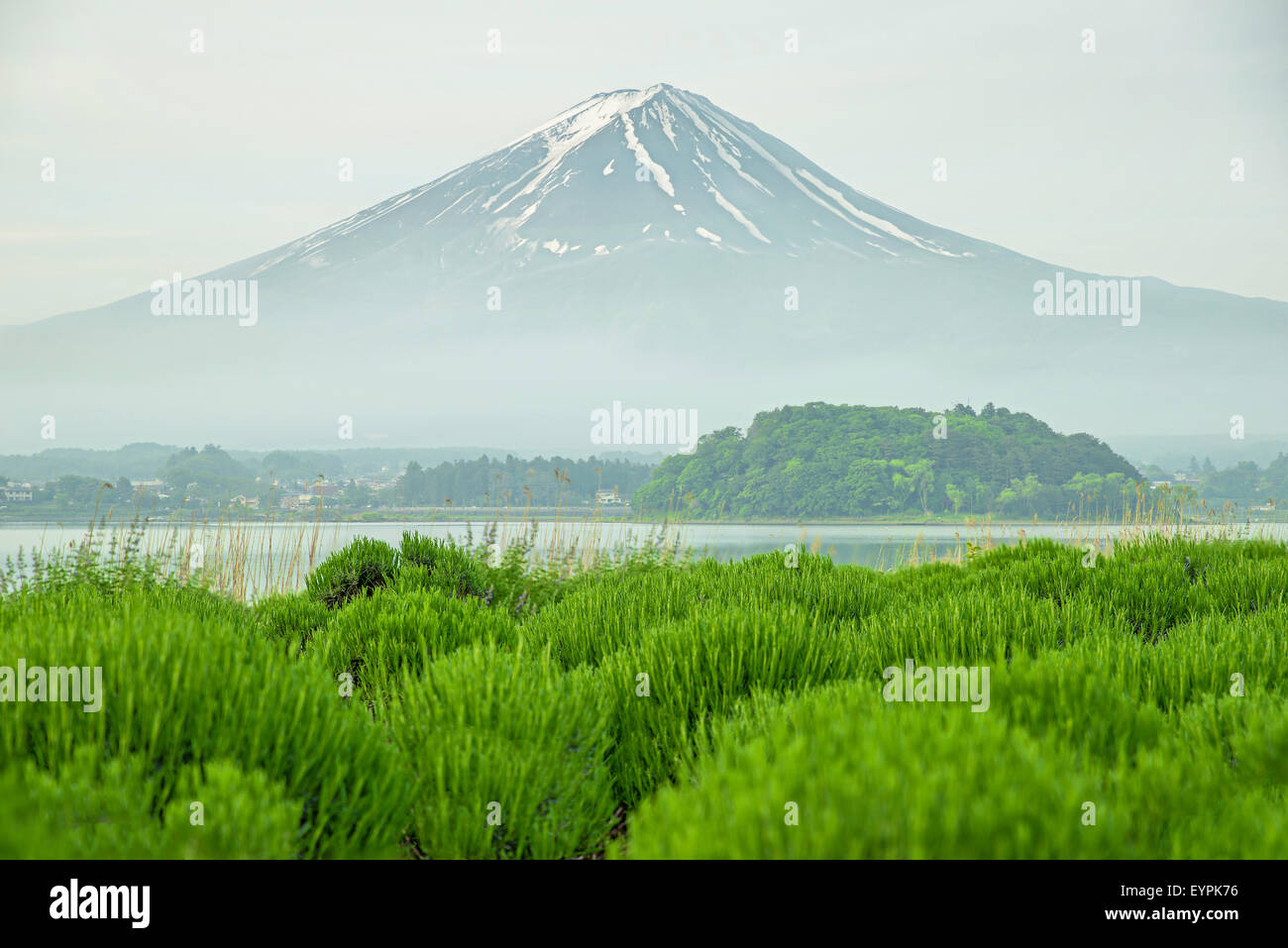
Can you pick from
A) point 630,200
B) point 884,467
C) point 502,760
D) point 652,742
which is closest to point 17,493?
point 652,742

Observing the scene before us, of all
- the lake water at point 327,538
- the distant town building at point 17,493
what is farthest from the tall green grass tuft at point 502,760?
the distant town building at point 17,493

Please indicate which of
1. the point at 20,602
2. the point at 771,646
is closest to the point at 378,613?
the point at 20,602

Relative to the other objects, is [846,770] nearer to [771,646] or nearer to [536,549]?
[771,646]

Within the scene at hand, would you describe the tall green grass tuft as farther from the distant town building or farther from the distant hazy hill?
the distant hazy hill

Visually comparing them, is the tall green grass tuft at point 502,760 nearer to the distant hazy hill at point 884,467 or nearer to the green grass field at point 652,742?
the green grass field at point 652,742

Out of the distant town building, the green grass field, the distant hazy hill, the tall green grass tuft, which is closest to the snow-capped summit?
the distant hazy hill

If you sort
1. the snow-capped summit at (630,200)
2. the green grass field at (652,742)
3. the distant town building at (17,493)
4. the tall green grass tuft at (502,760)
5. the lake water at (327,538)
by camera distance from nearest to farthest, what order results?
the green grass field at (652,742) → the tall green grass tuft at (502,760) → the lake water at (327,538) → the distant town building at (17,493) → the snow-capped summit at (630,200)

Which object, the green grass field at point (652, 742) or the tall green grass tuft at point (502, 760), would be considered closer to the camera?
the green grass field at point (652, 742)
